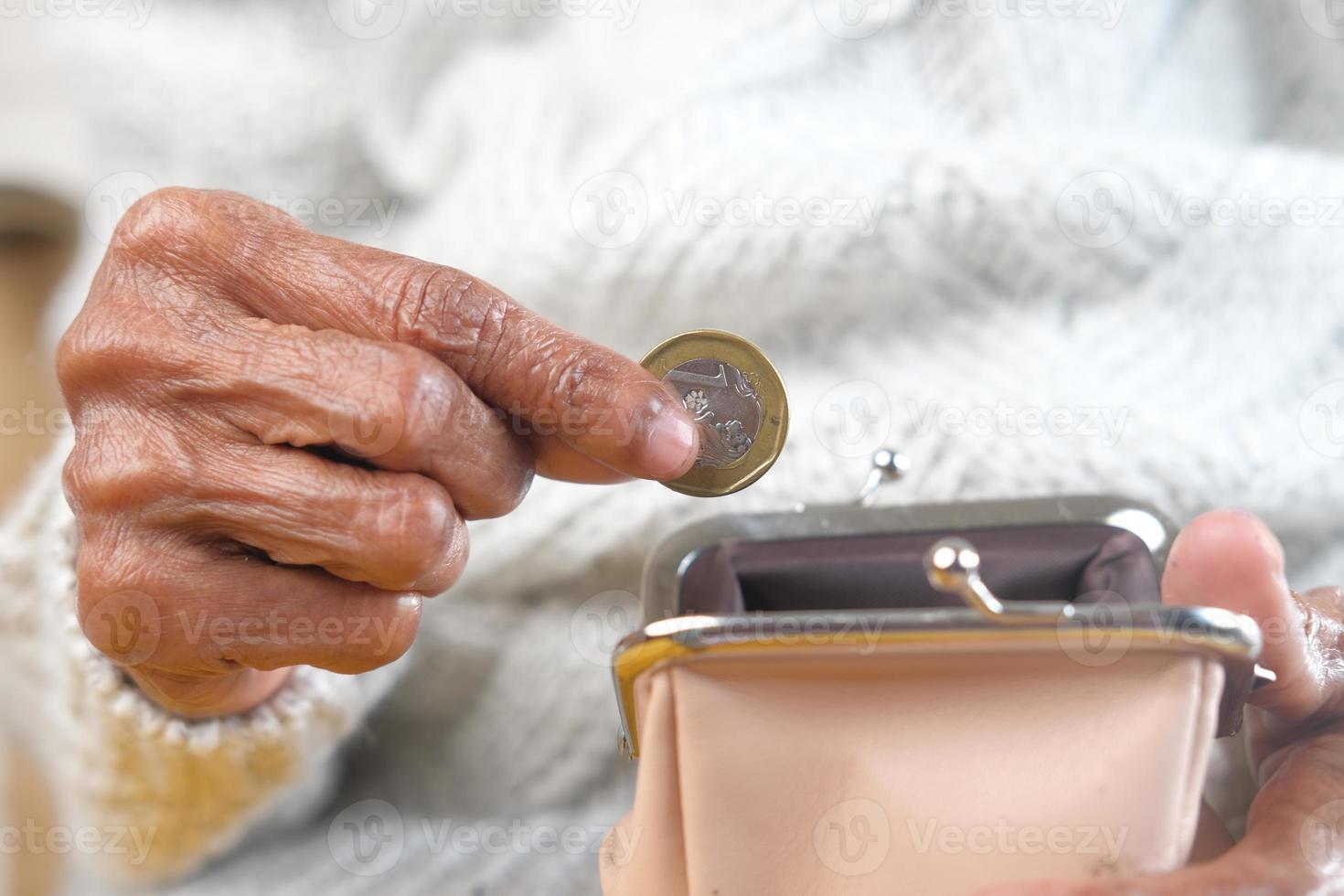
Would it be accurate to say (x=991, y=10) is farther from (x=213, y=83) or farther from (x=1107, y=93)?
(x=213, y=83)

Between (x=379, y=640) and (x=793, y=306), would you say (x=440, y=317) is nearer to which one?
(x=379, y=640)

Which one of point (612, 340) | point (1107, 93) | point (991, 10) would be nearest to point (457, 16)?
point (612, 340)

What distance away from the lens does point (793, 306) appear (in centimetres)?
89

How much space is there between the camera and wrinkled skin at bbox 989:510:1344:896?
1.45 feet

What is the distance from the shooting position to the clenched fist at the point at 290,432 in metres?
0.52
